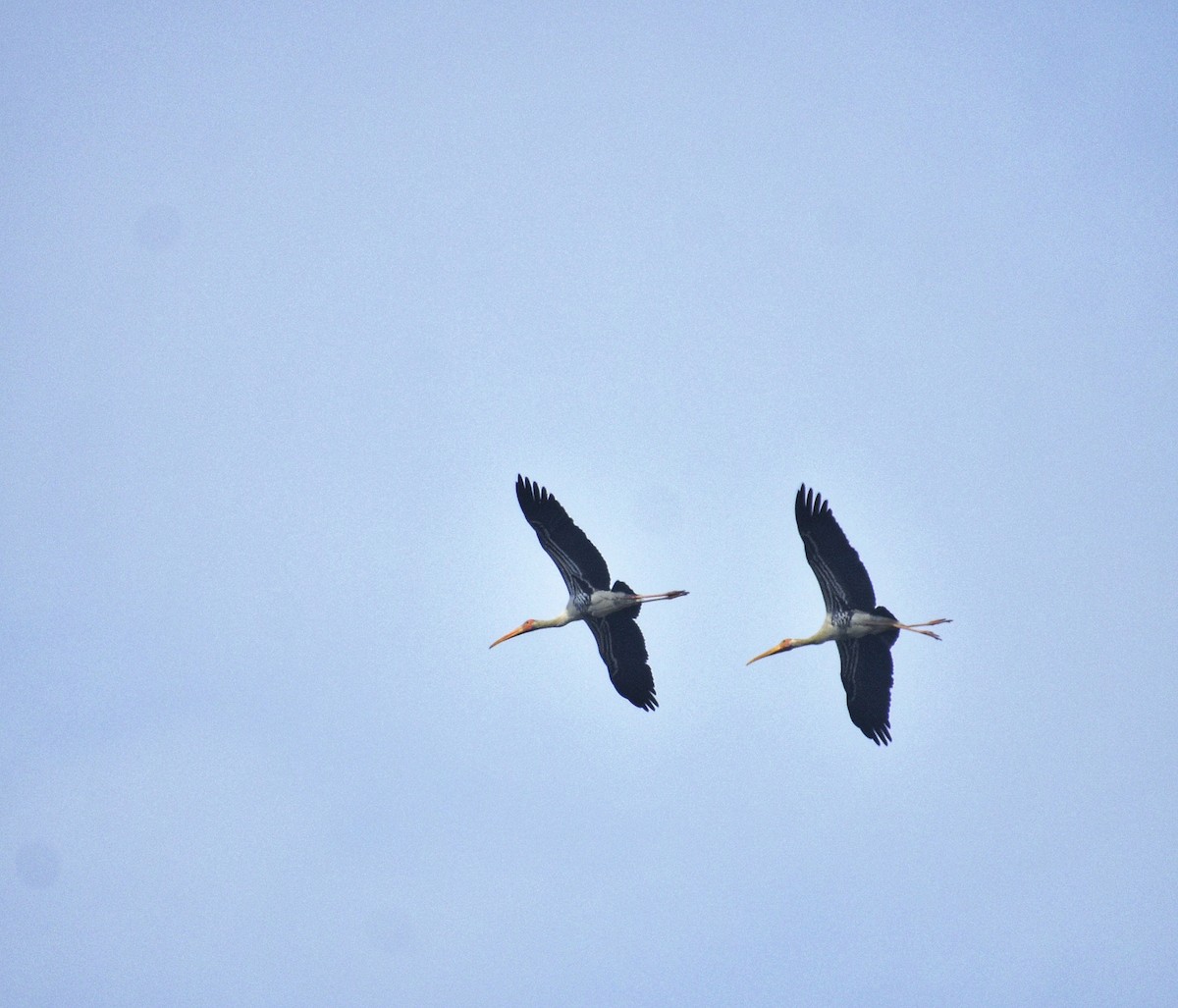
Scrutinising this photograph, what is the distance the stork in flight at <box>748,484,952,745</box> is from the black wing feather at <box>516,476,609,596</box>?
4.27m

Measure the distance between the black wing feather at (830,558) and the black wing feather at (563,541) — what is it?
436cm

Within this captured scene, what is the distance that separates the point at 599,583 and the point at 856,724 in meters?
5.51

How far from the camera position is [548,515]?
1441 inches

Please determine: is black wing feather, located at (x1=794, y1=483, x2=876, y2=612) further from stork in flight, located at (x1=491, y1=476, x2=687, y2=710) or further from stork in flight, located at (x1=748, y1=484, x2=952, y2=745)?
stork in flight, located at (x1=491, y1=476, x2=687, y2=710)

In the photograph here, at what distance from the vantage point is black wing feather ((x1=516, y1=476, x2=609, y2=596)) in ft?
120

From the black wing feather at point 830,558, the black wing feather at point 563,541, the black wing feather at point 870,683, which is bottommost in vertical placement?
the black wing feather at point 870,683

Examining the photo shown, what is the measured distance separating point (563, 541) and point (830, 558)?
5.25 metres

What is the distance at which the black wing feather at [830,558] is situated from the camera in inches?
1348

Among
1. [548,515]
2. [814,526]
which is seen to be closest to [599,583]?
[548,515]

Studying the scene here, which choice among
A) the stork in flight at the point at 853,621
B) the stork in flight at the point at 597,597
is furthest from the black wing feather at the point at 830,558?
the stork in flight at the point at 597,597

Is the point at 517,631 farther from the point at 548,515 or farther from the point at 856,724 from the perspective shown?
the point at 856,724

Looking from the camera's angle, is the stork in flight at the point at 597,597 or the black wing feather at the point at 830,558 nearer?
the black wing feather at the point at 830,558

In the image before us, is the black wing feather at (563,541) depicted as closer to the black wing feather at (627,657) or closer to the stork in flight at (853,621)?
the black wing feather at (627,657)

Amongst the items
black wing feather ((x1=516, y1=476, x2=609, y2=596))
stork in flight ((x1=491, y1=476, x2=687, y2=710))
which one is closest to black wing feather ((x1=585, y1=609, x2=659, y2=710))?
stork in flight ((x1=491, y1=476, x2=687, y2=710))
